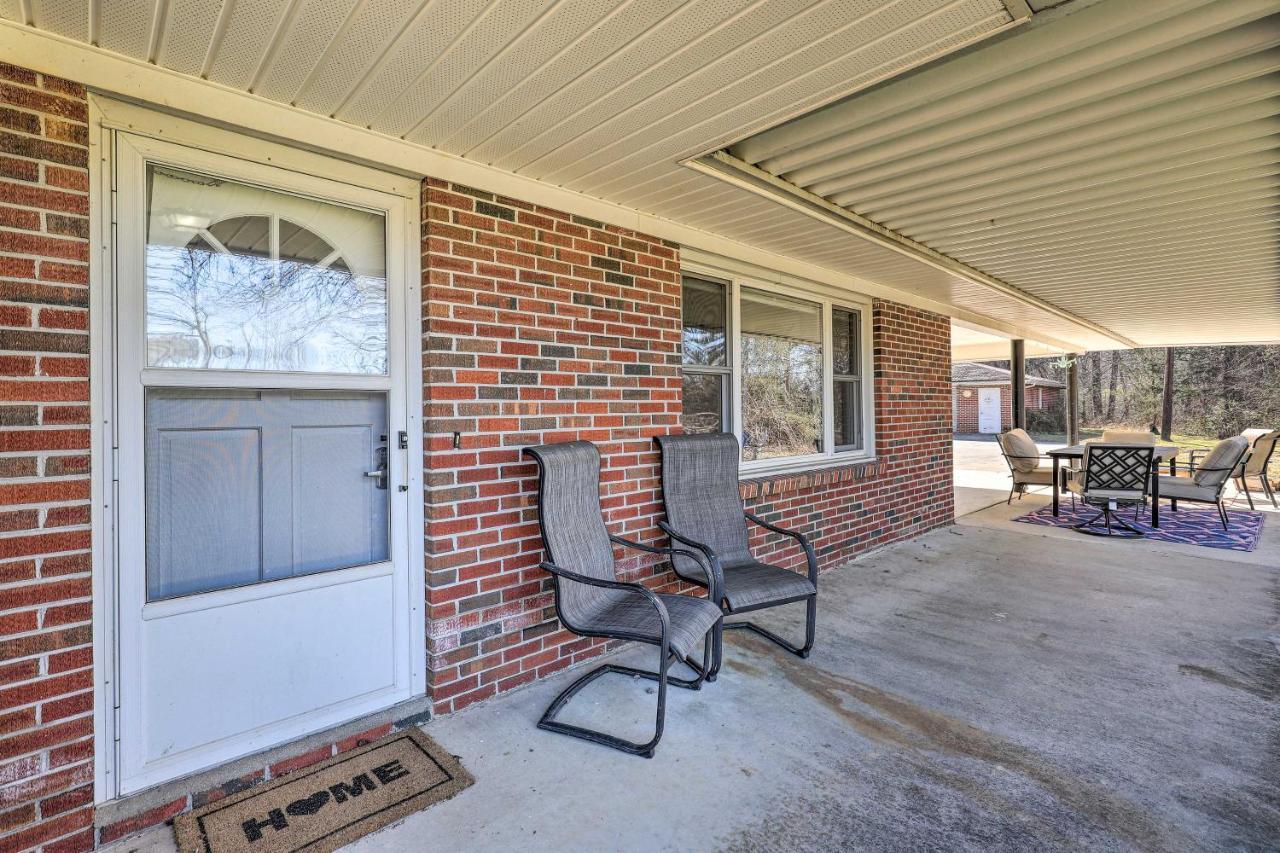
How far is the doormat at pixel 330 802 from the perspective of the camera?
1.83 m

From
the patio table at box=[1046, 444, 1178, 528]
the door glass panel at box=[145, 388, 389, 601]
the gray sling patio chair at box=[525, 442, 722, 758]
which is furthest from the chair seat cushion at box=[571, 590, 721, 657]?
the patio table at box=[1046, 444, 1178, 528]

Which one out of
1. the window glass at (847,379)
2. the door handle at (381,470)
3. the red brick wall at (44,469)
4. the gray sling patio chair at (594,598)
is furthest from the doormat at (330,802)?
the window glass at (847,379)

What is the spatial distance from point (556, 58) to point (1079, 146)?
2240 millimetres

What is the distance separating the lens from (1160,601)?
402 centimetres

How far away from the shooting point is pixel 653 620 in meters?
2.45

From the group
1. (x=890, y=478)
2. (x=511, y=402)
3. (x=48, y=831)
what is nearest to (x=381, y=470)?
(x=511, y=402)

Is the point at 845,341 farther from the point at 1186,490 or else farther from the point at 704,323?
the point at 1186,490

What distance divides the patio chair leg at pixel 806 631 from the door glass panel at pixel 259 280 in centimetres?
221

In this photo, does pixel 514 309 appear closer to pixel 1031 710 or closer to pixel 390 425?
pixel 390 425

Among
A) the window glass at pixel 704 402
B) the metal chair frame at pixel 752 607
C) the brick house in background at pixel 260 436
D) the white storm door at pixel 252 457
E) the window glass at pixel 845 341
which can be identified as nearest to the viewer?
the brick house in background at pixel 260 436

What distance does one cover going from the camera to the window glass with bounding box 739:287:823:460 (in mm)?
4305

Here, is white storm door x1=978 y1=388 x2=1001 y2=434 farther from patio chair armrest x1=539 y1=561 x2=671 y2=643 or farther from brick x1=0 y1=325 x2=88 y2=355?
brick x1=0 y1=325 x2=88 y2=355

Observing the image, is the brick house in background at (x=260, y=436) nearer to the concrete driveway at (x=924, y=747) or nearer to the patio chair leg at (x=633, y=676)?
the patio chair leg at (x=633, y=676)

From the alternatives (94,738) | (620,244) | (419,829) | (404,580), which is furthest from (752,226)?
(94,738)
